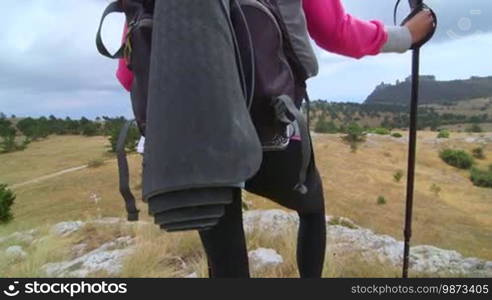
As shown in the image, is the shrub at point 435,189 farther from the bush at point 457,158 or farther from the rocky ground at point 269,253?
the rocky ground at point 269,253

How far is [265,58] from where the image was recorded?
0.75m

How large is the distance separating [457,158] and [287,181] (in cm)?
1870

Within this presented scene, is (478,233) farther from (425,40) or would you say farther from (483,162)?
(483,162)

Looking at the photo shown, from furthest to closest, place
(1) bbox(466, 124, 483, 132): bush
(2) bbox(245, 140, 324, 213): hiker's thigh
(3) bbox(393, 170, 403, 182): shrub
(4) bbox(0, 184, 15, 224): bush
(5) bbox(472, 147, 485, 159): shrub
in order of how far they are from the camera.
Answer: (1) bbox(466, 124, 483, 132): bush, (5) bbox(472, 147, 485, 159): shrub, (3) bbox(393, 170, 403, 182): shrub, (4) bbox(0, 184, 15, 224): bush, (2) bbox(245, 140, 324, 213): hiker's thigh

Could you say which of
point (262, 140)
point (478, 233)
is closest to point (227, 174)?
point (262, 140)

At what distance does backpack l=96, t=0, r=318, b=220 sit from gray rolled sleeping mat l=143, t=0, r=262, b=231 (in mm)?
58

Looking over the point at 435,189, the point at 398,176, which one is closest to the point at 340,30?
the point at 435,189

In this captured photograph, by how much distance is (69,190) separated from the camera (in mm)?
9703

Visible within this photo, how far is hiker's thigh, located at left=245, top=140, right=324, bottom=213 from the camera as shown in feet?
2.77

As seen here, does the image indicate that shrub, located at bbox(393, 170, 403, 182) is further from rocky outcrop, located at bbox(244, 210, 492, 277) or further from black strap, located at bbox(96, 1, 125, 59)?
black strap, located at bbox(96, 1, 125, 59)

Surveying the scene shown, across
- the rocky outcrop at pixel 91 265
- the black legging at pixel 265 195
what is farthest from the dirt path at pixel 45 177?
the black legging at pixel 265 195

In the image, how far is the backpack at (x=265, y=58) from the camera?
2.37 feet

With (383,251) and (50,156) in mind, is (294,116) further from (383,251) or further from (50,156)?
(50,156)

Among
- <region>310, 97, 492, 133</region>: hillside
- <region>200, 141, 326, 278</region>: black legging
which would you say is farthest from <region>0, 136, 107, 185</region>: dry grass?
<region>310, 97, 492, 133</region>: hillside
